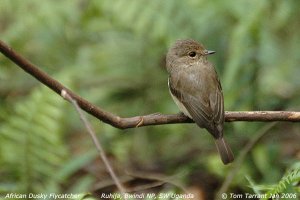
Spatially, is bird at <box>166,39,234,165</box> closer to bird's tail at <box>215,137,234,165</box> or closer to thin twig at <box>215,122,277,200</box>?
bird's tail at <box>215,137,234,165</box>

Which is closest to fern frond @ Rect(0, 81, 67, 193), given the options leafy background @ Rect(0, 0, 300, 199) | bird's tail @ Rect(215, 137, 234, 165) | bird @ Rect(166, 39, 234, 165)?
leafy background @ Rect(0, 0, 300, 199)

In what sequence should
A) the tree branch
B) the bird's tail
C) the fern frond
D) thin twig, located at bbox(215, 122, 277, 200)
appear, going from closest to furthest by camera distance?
the tree branch
the bird's tail
thin twig, located at bbox(215, 122, 277, 200)
the fern frond

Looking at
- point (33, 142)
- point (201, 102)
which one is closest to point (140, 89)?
point (33, 142)

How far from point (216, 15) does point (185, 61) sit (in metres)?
1.22

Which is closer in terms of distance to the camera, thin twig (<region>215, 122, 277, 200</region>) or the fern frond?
thin twig (<region>215, 122, 277, 200</region>)

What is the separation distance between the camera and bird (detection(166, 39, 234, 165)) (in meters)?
4.77

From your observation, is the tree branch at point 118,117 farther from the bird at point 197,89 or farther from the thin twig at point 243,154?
the thin twig at point 243,154

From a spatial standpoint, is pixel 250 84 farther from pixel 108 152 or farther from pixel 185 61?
pixel 108 152

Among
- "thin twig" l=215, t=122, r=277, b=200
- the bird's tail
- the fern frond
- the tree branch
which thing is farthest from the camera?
the fern frond

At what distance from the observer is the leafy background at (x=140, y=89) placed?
5781 millimetres

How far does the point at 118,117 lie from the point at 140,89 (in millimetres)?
3171

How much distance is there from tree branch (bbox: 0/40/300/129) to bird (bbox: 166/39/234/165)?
528mm

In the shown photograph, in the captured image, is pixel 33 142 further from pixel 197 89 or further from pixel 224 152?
pixel 224 152

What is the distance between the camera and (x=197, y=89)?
16.9 ft
